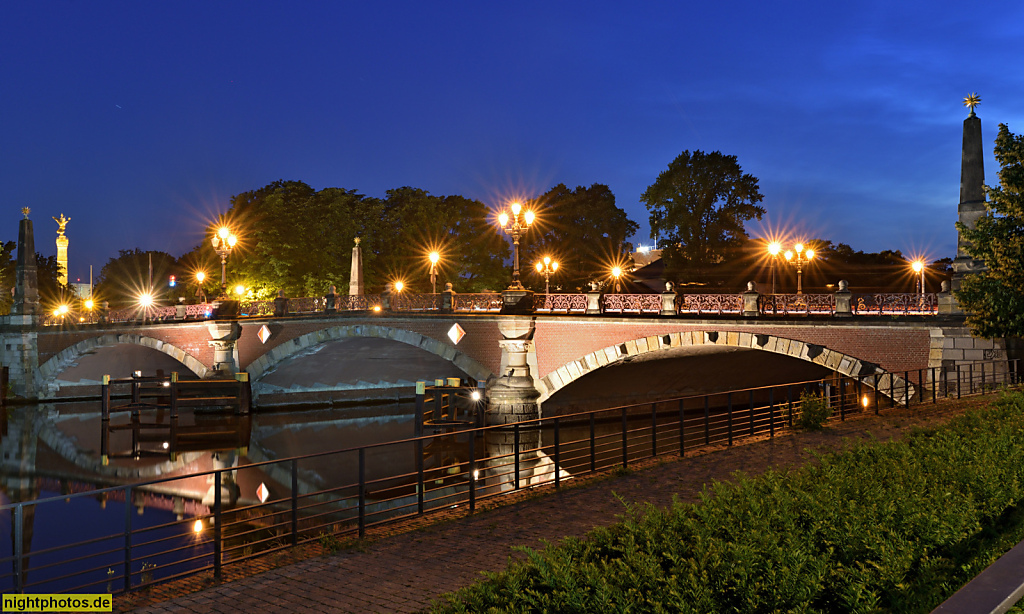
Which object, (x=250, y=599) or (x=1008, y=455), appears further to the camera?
(x=1008, y=455)

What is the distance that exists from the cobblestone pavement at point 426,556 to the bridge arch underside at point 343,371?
23394 mm

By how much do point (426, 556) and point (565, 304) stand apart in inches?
838

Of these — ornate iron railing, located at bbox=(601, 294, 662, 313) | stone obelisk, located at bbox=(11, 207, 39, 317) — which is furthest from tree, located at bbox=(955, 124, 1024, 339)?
stone obelisk, located at bbox=(11, 207, 39, 317)

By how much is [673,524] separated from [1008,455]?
12.5 ft

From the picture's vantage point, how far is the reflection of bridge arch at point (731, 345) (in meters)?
21.6

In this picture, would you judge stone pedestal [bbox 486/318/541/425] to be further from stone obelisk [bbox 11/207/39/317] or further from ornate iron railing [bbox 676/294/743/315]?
stone obelisk [bbox 11/207/39/317]

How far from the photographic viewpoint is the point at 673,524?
5859 mm

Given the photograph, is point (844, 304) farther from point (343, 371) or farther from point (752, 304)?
point (343, 371)

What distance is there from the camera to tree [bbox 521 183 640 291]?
60656 millimetres

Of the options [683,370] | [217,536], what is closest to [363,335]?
[683,370]

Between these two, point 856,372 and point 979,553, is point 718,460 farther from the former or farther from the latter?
point 856,372

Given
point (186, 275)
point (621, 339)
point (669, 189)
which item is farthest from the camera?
point (186, 275)

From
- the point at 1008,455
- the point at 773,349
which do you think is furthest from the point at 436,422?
the point at 1008,455

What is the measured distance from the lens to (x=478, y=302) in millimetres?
30984
